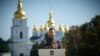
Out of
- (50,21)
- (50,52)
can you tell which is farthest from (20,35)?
(50,52)

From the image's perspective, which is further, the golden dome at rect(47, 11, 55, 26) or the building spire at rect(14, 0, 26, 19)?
the golden dome at rect(47, 11, 55, 26)

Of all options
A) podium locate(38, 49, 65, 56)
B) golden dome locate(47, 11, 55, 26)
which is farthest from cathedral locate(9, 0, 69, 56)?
podium locate(38, 49, 65, 56)

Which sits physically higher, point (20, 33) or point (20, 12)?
point (20, 12)

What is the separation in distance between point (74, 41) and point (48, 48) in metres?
10.3

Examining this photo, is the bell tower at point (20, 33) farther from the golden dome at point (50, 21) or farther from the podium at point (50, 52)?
the podium at point (50, 52)

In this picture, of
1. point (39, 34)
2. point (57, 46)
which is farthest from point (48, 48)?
point (39, 34)

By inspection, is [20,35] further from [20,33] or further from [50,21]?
[50,21]

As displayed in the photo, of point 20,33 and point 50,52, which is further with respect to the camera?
point 20,33

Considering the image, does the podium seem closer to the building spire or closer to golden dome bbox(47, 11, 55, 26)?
the building spire

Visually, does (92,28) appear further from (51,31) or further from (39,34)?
(39,34)

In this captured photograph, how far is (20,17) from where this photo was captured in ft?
142

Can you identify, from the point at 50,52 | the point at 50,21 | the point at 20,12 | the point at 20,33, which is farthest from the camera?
the point at 50,21

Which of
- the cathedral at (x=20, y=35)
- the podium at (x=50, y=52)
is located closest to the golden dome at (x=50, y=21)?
the cathedral at (x=20, y=35)

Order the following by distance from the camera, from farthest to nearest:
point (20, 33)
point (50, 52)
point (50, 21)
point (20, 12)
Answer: point (50, 21) < point (20, 33) < point (20, 12) < point (50, 52)
